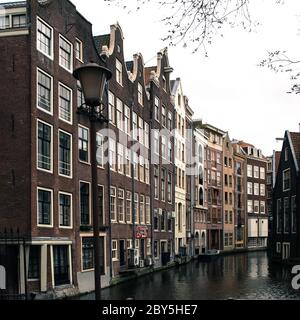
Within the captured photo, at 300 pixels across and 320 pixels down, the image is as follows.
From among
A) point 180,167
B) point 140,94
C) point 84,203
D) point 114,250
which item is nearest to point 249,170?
point 180,167

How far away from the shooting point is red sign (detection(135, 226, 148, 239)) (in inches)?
1518

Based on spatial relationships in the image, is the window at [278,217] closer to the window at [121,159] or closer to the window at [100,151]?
the window at [121,159]

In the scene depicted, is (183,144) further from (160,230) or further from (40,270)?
(40,270)

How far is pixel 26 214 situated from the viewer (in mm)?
22500

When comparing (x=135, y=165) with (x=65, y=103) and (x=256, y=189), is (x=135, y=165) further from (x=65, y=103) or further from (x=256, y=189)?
(x=256, y=189)

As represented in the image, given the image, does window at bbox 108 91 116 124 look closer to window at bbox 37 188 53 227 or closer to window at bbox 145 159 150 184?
window at bbox 145 159 150 184

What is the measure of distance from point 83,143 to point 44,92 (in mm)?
5000

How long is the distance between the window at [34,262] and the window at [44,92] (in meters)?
6.58

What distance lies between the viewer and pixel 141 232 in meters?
39.6

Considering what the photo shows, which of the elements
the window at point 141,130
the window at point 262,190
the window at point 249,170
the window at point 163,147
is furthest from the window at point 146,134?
the window at point 262,190

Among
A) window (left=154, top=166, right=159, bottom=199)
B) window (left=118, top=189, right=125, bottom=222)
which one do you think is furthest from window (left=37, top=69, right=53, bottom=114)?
window (left=154, top=166, right=159, bottom=199)

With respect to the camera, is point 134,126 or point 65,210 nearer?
point 65,210

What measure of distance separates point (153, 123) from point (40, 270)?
77.3 ft

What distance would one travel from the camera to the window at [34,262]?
23125 millimetres
